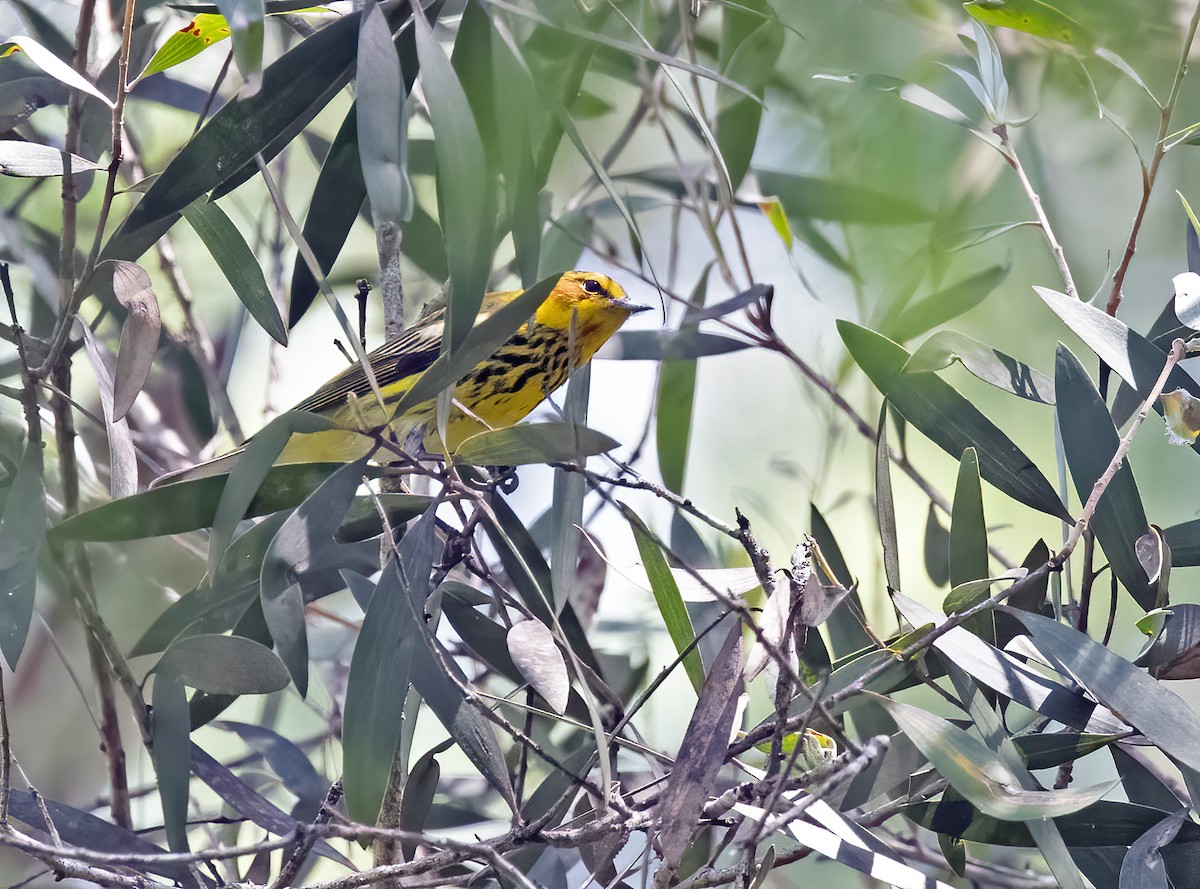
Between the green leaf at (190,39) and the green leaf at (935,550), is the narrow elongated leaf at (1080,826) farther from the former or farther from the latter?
the green leaf at (190,39)

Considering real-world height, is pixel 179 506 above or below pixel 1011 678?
above

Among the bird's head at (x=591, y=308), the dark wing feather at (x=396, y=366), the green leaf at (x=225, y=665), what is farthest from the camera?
the bird's head at (x=591, y=308)

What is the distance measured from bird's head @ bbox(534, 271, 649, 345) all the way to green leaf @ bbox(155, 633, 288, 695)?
1.10 metres

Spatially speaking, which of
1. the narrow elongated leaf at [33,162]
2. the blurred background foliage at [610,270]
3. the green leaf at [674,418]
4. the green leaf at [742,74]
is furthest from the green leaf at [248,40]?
the green leaf at [674,418]

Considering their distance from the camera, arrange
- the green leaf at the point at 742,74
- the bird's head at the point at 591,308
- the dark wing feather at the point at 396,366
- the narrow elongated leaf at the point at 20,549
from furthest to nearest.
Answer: the bird's head at the point at 591,308
the dark wing feather at the point at 396,366
the green leaf at the point at 742,74
the narrow elongated leaf at the point at 20,549

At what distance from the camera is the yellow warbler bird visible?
167 cm

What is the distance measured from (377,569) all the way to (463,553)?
0.12m

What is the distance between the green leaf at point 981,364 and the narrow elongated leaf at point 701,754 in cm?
37

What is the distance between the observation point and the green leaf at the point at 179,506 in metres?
0.93

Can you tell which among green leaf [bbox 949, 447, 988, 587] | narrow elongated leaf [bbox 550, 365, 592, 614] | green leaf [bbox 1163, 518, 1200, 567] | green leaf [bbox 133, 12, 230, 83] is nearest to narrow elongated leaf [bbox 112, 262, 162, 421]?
green leaf [bbox 133, 12, 230, 83]

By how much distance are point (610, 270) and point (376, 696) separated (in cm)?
135

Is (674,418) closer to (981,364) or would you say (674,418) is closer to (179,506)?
(981,364)

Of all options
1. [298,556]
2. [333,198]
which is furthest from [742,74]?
[298,556]

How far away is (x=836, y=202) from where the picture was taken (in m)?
1.37
